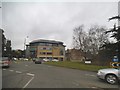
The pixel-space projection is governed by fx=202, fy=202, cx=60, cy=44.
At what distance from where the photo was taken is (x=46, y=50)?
130 m

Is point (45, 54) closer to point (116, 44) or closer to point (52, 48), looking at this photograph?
point (52, 48)

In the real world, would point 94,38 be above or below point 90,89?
above

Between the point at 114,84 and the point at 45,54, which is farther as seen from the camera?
the point at 45,54

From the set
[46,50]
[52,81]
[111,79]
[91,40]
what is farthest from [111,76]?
[46,50]

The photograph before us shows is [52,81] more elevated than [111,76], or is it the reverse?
[111,76]

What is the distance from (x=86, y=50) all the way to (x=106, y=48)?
40.1 m

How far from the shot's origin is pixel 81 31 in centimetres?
6969

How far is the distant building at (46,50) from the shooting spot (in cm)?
12825

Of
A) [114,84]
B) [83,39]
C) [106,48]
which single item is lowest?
[114,84]

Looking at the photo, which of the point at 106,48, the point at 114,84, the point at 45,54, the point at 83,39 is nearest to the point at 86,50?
the point at 83,39

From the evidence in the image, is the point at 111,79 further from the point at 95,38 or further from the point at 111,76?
the point at 95,38

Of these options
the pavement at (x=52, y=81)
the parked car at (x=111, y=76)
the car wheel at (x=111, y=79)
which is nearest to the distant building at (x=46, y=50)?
the pavement at (x=52, y=81)

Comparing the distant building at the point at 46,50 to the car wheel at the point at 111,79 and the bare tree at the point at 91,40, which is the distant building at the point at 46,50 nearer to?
the bare tree at the point at 91,40

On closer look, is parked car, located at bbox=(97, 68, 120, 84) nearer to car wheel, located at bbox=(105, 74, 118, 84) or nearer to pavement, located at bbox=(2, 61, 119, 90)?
car wheel, located at bbox=(105, 74, 118, 84)
